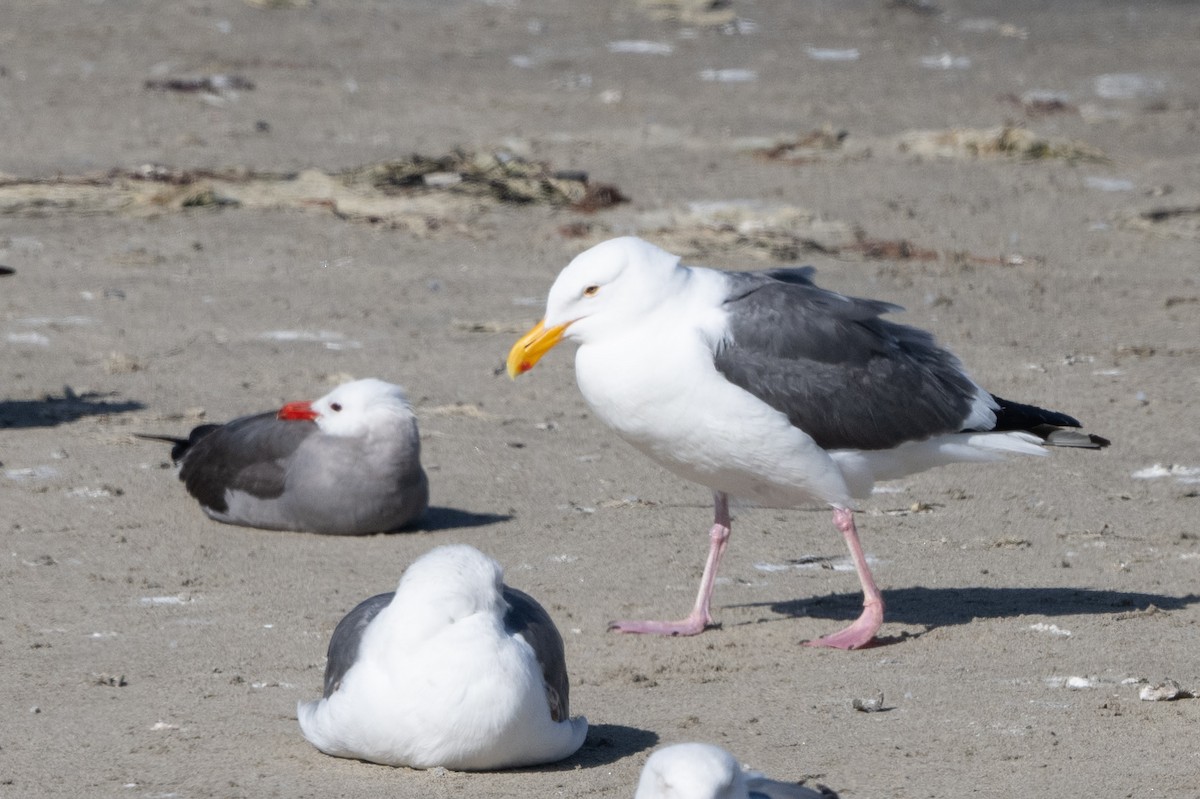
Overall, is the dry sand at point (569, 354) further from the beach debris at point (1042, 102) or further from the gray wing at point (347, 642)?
the gray wing at point (347, 642)

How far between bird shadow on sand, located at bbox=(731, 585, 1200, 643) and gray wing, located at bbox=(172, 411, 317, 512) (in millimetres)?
2262

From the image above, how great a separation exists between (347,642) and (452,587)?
0.40 meters

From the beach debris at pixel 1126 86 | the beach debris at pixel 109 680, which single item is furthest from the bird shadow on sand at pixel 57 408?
the beach debris at pixel 1126 86

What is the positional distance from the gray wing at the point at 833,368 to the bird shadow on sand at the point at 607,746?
4.58 feet

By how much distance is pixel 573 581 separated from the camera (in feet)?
22.8

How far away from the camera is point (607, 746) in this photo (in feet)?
16.6

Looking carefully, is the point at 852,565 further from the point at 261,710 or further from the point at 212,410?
the point at 212,410

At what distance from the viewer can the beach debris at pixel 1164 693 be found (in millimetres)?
5418

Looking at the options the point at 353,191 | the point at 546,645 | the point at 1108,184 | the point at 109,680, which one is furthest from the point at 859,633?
the point at 1108,184

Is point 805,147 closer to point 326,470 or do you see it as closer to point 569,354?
point 569,354

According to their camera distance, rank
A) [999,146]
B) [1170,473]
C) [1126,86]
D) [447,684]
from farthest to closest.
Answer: [1126,86] → [999,146] → [1170,473] → [447,684]

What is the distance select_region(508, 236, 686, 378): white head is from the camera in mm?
5996

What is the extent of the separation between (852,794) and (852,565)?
110 inches

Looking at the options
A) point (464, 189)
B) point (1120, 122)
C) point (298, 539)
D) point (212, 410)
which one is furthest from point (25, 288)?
point (1120, 122)
